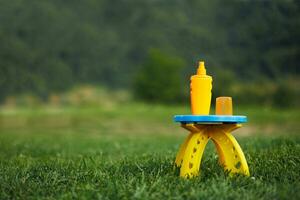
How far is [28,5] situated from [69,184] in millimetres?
41478

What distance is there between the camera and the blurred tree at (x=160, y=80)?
32.1 m

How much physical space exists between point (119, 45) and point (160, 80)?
12466 mm

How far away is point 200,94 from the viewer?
4145mm

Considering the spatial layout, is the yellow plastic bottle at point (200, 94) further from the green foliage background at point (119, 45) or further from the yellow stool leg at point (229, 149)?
the green foliage background at point (119, 45)

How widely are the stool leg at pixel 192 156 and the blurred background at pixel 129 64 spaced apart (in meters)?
15.0

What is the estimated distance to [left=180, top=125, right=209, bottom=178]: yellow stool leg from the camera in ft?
13.3

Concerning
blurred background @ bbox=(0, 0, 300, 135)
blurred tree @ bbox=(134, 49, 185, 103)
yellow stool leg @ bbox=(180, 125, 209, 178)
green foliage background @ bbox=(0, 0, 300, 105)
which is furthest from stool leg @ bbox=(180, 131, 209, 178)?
blurred tree @ bbox=(134, 49, 185, 103)

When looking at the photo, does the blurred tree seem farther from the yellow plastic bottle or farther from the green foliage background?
the yellow plastic bottle

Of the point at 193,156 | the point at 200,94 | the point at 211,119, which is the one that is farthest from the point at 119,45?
the point at 211,119

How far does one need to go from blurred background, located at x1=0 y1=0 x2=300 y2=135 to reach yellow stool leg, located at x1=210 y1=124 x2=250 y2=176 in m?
15.0

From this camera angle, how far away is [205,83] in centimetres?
415

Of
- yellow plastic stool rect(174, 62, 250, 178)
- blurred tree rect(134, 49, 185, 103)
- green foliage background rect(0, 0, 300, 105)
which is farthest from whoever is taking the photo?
green foliage background rect(0, 0, 300, 105)

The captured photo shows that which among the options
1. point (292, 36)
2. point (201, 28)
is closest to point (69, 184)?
point (292, 36)

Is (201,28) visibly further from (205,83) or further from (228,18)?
(205,83)
